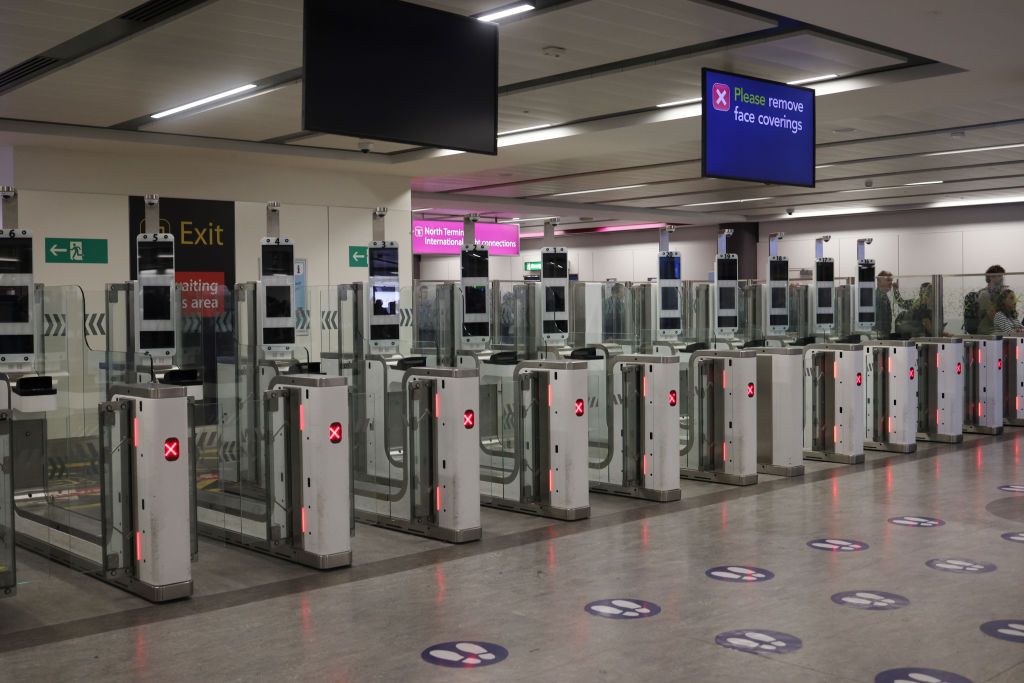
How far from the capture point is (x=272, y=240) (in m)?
5.93

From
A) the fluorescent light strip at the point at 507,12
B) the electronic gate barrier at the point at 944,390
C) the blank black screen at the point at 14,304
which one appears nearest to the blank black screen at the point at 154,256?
the blank black screen at the point at 14,304

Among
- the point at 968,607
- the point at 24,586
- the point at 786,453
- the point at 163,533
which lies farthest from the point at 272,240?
the point at 786,453

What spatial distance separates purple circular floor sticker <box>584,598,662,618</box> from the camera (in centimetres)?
478

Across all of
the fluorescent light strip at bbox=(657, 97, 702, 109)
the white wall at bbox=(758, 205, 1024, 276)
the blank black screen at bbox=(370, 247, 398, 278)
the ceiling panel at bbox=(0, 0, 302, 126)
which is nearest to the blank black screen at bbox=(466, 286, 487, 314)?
the blank black screen at bbox=(370, 247, 398, 278)

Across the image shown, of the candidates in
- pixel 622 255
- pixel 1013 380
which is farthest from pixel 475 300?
pixel 622 255

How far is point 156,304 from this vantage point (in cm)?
564

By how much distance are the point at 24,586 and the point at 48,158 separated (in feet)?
19.2

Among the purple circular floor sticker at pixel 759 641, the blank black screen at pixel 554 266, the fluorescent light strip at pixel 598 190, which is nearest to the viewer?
the purple circular floor sticker at pixel 759 641

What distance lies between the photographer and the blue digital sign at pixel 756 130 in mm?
6766

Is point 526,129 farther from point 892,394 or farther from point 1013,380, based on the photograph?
point 1013,380

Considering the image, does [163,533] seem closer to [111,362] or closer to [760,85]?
[111,362]

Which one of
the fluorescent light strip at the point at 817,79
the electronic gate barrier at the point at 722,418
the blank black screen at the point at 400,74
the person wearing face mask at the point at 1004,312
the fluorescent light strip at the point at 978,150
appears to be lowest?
the electronic gate barrier at the point at 722,418

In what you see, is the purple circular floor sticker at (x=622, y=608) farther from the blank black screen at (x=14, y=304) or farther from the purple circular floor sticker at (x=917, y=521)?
the blank black screen at (x=14, y=304)

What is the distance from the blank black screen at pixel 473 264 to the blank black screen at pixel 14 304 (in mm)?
2738
